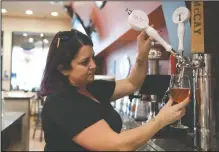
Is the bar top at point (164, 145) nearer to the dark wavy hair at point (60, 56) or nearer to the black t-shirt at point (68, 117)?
the black t-shirt at point (68, 117)

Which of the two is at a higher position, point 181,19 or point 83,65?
point 181,19

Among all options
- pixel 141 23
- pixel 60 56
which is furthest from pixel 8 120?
pixel 141 23

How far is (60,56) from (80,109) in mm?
174

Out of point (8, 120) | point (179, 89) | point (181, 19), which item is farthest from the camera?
point (8, 120)

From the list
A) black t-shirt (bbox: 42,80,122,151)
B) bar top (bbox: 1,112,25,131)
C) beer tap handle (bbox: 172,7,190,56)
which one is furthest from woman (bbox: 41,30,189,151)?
bar top (bbox: 1,112,25,131)

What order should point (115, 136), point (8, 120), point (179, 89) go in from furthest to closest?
point (8, 120) → point (179, 89) → point (115, 136)

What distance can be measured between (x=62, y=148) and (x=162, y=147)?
0.34 m

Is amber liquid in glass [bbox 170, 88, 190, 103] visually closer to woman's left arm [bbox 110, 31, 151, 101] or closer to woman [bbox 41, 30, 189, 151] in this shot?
woman [bbox 41, 30, 189, 151]

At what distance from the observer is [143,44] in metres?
0.91

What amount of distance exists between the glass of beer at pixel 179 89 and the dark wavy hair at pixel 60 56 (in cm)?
29

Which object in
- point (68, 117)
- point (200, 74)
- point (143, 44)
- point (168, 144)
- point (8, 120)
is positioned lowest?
point (8, 120)

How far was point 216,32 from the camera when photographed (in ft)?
3.55

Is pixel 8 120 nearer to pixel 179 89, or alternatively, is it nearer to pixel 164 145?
pixel 164 145

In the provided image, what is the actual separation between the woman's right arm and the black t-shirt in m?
0.02
